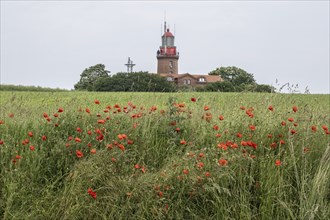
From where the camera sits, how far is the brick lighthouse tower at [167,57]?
87.8 m

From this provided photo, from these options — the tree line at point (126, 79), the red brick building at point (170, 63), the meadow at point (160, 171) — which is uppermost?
the red brick building at point (170, 63)

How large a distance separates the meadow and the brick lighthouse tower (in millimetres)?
83152

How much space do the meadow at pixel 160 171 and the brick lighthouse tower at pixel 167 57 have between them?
83.2 m

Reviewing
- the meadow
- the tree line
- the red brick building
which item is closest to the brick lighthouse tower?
the red brick building

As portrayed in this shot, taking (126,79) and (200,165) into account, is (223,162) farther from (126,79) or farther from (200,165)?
(126,79)

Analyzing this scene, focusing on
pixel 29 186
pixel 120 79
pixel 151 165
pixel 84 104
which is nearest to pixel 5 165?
pixel 29 186

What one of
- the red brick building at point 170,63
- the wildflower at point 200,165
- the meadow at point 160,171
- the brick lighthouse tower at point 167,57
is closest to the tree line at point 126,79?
the red brick building at point 170,63

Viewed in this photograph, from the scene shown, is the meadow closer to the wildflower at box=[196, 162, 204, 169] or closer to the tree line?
the wildflower at box=[196, 162, 204, 169]

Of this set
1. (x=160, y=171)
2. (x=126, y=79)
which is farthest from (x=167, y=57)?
(x=160, y=171)

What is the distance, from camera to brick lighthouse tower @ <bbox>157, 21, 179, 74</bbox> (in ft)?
288

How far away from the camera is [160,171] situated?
13.1 ft

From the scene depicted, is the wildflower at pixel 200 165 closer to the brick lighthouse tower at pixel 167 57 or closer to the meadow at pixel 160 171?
the meadow at pixel 160 171

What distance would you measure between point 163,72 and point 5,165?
8434 centimetres

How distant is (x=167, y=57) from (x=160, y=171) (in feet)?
277
